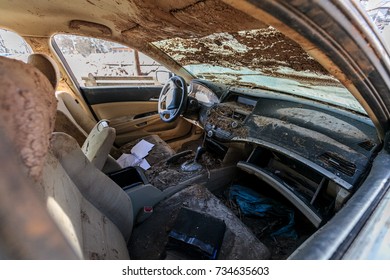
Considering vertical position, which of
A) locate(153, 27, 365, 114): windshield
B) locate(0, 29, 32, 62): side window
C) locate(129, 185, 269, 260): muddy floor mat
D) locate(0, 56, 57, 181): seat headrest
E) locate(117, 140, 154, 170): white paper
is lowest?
locate(117, 140, 154, 170): white paper

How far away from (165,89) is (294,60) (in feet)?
4.69

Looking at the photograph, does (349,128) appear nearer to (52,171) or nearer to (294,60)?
(294,60)

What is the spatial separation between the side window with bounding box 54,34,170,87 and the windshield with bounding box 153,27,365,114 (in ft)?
2.46

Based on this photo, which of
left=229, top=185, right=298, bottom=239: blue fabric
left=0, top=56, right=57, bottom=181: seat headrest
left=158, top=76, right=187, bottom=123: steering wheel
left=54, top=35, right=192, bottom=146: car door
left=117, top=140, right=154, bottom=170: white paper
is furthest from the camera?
left=54, top=35, right=192, bottom=146: car door

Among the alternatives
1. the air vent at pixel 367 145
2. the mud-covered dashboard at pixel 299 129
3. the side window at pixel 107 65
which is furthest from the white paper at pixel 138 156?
the air vent at pixel 367 145

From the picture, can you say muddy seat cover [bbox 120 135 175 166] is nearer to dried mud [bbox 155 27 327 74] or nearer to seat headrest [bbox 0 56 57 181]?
dried mud [bbox 155 27 327 74]

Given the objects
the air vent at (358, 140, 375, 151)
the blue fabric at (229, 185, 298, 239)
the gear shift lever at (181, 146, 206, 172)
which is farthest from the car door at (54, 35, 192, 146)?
the air vent at (358, 140, 375, 151)

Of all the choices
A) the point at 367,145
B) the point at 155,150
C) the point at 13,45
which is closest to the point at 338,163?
the point at 367,145

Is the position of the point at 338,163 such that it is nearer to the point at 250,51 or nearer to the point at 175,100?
the point at 250,51

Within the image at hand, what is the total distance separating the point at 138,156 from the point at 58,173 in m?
1.64

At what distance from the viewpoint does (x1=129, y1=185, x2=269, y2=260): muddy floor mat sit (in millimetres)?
1256

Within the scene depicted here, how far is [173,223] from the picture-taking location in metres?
1.43

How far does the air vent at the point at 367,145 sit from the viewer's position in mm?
1215

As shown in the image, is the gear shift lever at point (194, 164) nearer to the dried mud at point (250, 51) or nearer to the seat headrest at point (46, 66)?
the dried mud at point (250, 51)
